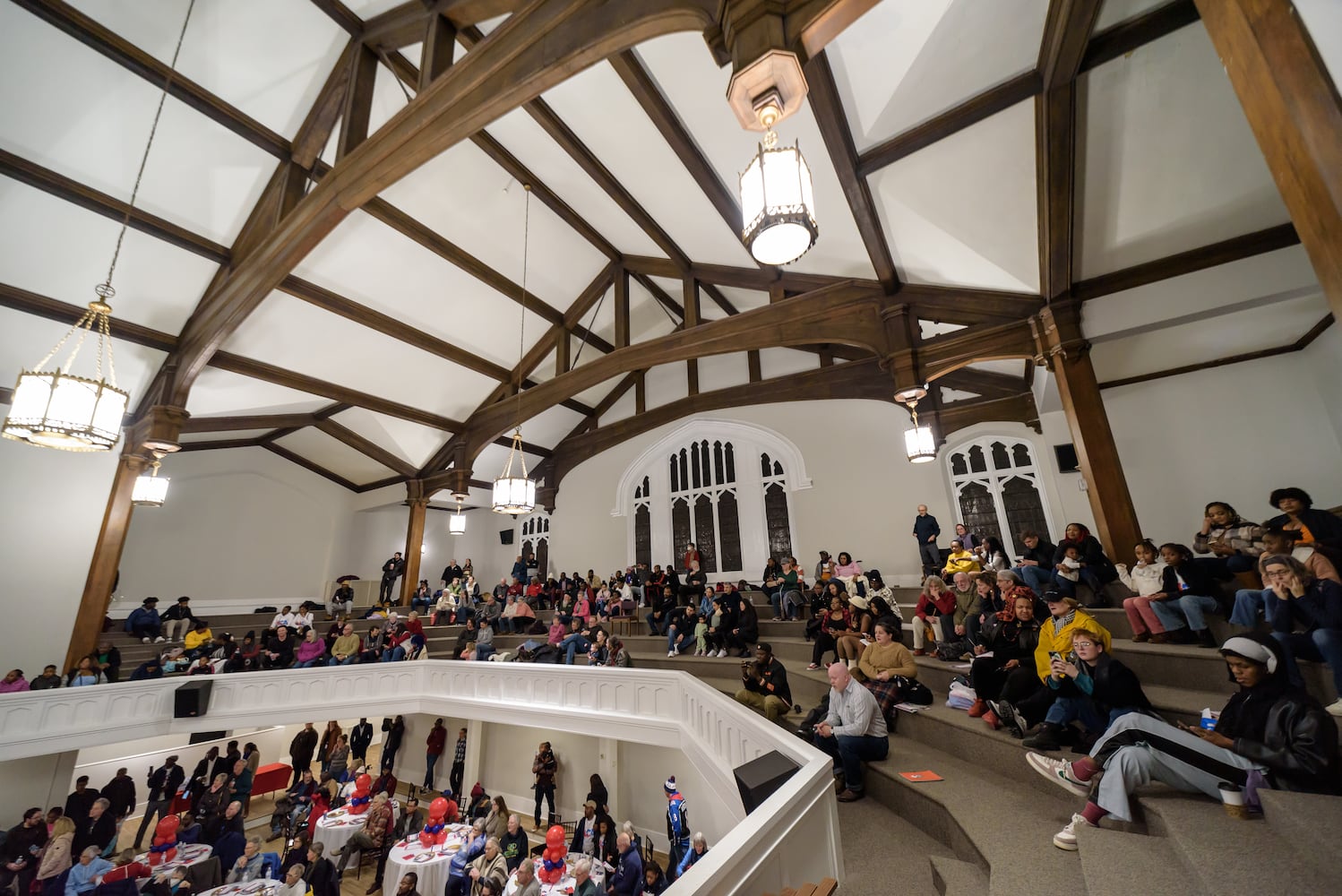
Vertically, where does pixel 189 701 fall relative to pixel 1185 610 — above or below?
below

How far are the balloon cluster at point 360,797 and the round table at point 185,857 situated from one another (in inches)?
57.2

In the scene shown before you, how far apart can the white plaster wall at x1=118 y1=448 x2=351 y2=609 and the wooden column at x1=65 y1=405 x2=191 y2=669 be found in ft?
15.7

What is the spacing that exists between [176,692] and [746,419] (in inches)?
378

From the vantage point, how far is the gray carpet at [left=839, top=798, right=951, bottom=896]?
2.26 metres

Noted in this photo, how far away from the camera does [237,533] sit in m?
11.2

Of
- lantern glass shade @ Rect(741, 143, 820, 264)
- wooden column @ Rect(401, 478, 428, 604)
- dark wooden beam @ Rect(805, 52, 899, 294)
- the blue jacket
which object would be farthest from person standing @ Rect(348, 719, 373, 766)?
dark wooden beam @ Rect(805, 52, 899, 294)

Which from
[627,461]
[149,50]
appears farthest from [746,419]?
[149,50]

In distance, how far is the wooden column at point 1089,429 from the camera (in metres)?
4.23

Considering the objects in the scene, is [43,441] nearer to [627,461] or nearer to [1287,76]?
[1287,76]

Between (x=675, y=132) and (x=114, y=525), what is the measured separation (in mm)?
8354

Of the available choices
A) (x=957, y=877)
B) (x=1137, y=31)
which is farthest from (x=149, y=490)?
(x=1137, y=31)

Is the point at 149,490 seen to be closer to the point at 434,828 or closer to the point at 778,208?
the point at 434,828

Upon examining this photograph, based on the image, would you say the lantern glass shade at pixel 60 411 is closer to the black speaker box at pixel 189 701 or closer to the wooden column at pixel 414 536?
the black speaker box at pixel 189 701

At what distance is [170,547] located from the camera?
409 inches
